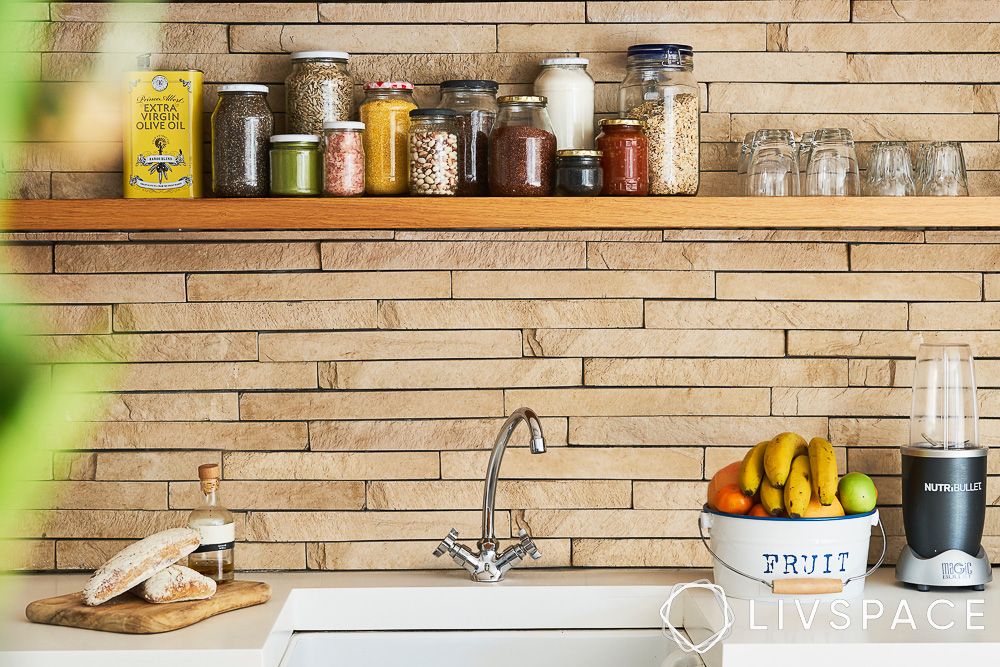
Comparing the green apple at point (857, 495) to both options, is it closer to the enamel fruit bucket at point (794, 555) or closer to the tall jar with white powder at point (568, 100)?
the enamel fruit bucket at point (794, 555)

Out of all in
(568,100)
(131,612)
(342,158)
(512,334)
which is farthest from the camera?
(512,334)

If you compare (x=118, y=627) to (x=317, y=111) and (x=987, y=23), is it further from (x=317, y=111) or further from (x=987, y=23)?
(x=987, y=23)

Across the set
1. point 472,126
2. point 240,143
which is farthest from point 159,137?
point 472,126

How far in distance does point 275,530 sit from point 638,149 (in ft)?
3.07

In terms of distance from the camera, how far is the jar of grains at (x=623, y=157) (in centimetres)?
161

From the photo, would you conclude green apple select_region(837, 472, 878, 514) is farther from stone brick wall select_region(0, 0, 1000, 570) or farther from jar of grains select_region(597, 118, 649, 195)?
jar of grains select_region(597, 118, 649, 195)

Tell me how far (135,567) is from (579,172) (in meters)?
0.91

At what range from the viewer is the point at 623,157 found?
1.61m

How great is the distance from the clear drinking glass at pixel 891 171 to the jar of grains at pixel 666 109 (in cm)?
30

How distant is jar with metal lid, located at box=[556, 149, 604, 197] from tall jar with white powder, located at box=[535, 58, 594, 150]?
10 centimetres

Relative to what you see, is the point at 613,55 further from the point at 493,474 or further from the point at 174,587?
the point at 174,587

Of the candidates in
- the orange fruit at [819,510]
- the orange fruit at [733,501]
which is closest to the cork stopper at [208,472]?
A: the orange fruit at [733,501]

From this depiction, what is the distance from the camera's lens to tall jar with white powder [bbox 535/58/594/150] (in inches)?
67.2

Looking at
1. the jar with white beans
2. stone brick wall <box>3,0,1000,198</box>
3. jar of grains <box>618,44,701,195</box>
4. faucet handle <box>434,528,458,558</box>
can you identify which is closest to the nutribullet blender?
stone brick wall <box>3,0,1000,198</box>
